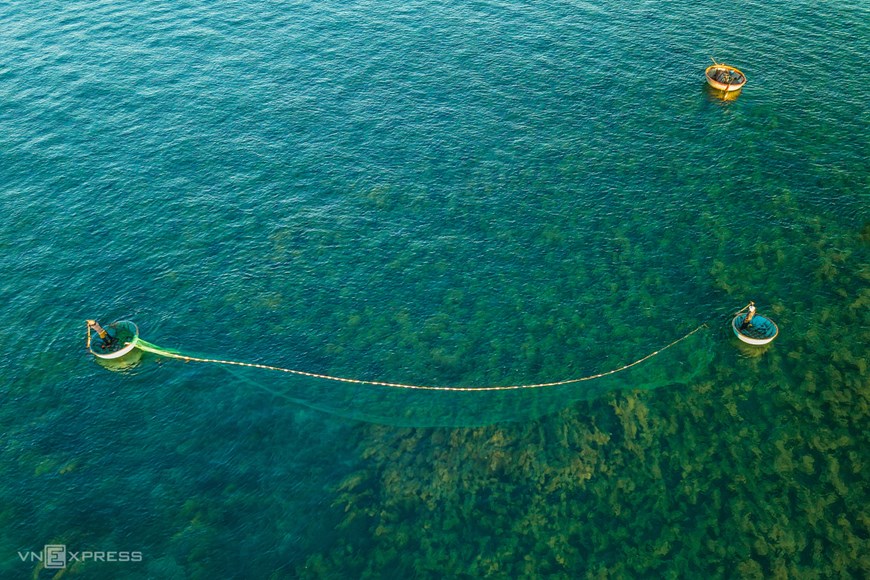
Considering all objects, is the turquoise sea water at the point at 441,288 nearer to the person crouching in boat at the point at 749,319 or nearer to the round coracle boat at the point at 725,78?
the round coracle boat at the point at 725,78

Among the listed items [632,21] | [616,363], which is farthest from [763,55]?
[616,363]

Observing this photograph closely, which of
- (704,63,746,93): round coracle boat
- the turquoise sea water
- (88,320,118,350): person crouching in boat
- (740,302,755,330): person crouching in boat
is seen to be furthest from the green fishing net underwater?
(704,63,746,93): round coracle boat

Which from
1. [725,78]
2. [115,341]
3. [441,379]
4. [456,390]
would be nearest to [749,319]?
[456,390]

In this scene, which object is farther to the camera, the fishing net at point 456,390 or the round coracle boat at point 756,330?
the round coracle boat at point 756,330

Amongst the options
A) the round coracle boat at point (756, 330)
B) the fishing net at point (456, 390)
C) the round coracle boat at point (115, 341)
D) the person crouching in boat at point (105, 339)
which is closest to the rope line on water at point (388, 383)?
the fishing net at point (456, 390)

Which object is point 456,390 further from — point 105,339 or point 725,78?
point 725,78

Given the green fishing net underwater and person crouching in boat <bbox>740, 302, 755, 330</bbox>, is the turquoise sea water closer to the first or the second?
the green fishing net underwater

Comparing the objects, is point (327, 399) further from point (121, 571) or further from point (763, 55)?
point (763, 55)
